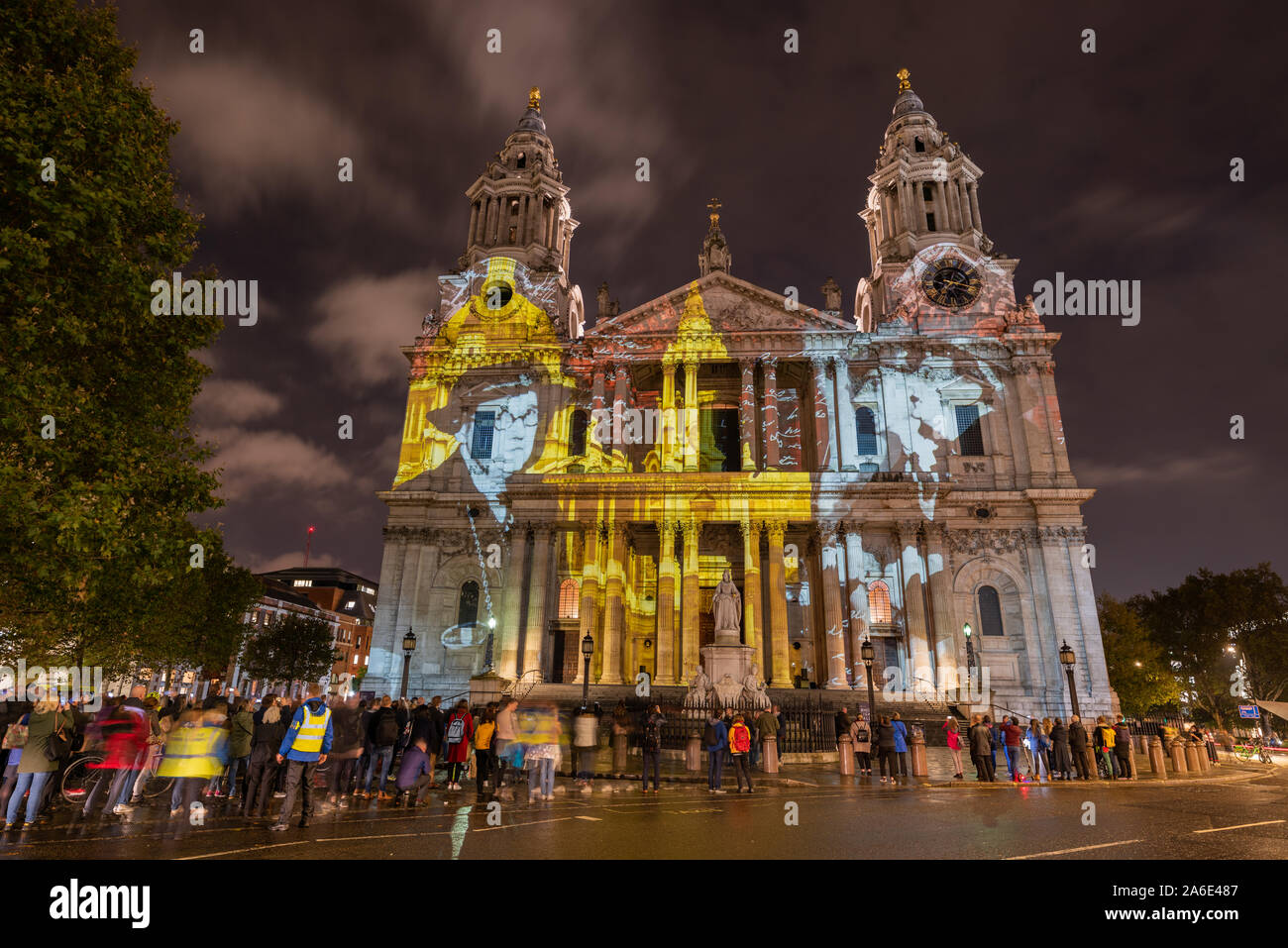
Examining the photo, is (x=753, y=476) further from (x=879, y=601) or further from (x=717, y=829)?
(x=717, y=829)

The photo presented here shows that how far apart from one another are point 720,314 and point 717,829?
33.2m

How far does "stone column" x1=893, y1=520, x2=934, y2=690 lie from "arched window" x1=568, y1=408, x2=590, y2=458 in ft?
58.8

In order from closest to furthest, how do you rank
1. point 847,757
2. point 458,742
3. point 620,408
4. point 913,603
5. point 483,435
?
point 458,742, point 847,757, point 913,603, point 620,408, point 483,435

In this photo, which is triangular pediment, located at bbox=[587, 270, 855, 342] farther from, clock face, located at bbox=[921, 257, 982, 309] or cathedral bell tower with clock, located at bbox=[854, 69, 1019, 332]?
clock face, located at bbox=[921, 257, 982, 309]

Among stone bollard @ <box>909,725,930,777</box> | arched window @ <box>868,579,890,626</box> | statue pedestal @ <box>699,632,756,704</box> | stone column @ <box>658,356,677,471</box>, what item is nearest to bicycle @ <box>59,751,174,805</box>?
statue pedestal @ <box>699,632,756,704</box>

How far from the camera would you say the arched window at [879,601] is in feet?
109

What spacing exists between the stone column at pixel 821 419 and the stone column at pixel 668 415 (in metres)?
7.76

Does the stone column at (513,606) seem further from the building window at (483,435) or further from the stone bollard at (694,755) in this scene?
the stone bollard at (694,755)

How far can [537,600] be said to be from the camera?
33094mm

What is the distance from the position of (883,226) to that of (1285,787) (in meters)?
37.2

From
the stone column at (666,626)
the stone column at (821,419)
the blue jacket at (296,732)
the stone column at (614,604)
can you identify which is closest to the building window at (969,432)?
the stone column at (821,419)

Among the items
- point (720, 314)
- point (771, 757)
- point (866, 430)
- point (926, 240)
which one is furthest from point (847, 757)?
point (926, 240)

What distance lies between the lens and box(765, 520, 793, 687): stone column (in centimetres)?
2988

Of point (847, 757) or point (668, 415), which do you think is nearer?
point (847, 757)
